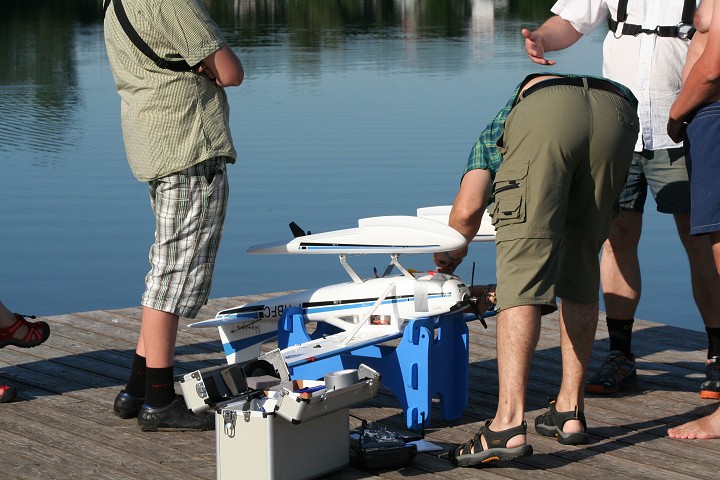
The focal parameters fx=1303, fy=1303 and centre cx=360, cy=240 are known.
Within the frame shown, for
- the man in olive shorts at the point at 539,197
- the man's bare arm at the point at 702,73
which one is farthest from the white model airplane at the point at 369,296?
the man's bare arm at the point at 702,73

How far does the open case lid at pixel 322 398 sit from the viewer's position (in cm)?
370

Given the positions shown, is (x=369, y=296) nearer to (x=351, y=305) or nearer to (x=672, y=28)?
(x=351, y=305)

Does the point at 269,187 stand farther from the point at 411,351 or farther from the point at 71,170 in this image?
the point at 411,351

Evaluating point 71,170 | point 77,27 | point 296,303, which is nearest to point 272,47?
point 77,27

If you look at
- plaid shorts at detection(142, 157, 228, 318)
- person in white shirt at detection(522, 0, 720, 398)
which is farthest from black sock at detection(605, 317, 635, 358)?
plaid shorts at detection(142, 157, 228, 318)

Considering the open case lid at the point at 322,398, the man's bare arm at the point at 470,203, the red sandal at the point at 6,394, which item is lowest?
the red sandal at the point at 6,394

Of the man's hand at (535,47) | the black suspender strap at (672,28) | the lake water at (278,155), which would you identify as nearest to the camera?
the man's hand at (535,47)

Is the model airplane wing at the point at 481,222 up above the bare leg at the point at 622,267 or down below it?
above

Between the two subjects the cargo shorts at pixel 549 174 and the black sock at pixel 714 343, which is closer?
the cargo shorts at pixel 549 174

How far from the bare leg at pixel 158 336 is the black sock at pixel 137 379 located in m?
0.13

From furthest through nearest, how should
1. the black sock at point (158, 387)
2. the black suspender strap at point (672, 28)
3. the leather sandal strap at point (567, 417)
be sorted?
the black suspender strap at point (672, 28) → the black sock at point (158, 387) → the leather sandal strap at point (567, 417)

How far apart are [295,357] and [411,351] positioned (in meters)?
0.39

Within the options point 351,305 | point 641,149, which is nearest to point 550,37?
point 641,149

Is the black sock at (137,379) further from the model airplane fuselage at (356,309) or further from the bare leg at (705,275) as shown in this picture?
the bare leg at (705,275)
